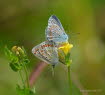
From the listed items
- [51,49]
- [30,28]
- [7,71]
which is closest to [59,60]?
[51,49]

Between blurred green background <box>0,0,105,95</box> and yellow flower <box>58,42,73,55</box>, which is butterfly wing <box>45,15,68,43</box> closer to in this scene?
yellow flower <box>58,42,73,55</box>

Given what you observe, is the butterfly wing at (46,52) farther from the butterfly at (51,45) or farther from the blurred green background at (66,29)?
the blurred green background at (66,29)

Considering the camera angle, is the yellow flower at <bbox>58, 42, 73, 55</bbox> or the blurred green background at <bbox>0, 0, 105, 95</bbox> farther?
the blurred green background at <bbox>0, 0, 105, 95</bbox>

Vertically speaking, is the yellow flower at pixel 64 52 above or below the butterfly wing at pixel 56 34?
below

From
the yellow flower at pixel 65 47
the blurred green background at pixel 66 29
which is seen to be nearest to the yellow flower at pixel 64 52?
the yellow flower at pixel 65 47

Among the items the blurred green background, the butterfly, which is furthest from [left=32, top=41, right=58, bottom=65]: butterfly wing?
the blurred green background

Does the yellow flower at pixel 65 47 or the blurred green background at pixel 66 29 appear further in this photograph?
the blurred green background at pixel 66 29
